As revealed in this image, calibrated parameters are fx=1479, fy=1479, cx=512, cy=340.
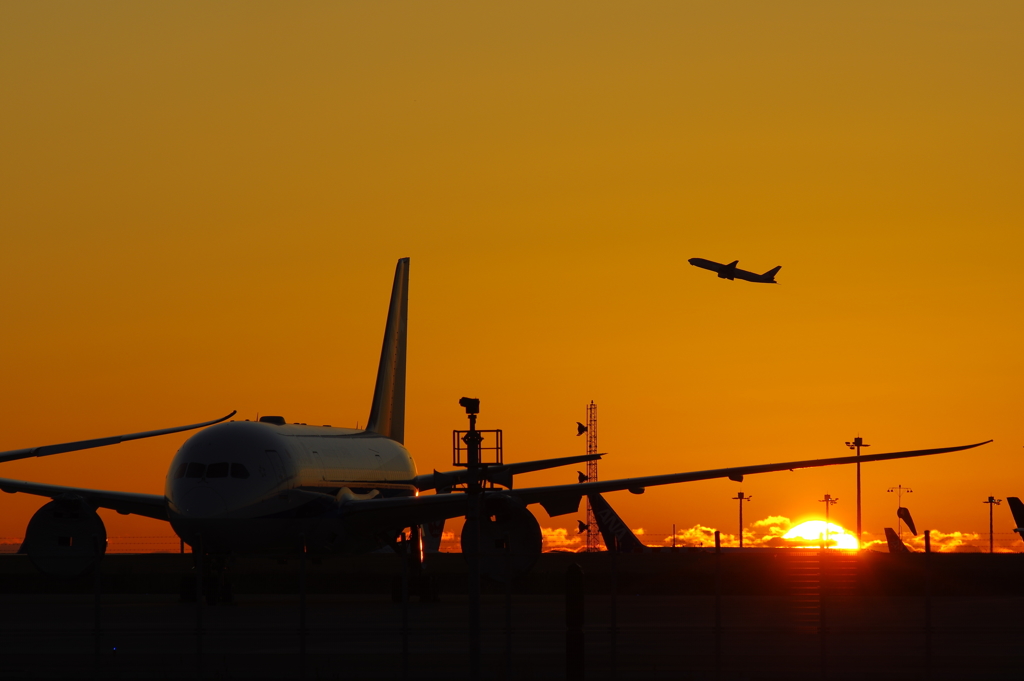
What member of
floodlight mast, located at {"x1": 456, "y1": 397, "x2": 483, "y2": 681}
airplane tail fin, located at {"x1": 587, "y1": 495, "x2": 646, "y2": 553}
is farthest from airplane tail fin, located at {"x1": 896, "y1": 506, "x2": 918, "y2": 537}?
floodlight mast, located at {"x1": 456, "y1": 397, "x2": 483, "y2": 681}

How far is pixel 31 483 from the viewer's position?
39.6m

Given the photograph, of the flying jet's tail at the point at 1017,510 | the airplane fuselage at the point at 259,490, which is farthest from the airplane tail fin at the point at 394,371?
the flying jet's tail at the point at 1017,510

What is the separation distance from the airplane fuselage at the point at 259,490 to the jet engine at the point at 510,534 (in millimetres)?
4100

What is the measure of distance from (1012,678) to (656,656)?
214 inches

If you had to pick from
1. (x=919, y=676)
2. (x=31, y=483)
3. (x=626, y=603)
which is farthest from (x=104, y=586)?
(x=919, y=676)

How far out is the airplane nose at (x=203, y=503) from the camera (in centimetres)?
3488

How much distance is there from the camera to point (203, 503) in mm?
34906

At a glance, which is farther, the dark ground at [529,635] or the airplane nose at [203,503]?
the airplane nose at [203,503]

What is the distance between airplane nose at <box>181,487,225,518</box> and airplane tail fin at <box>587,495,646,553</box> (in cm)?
4509

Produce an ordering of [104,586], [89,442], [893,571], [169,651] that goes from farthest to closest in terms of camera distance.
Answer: [893,571]
[104,586]
[89,442]
[169,651]

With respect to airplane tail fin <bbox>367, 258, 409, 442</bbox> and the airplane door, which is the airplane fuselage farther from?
airplane tail fin <bbox>367, 258, 409, 442</bbox>

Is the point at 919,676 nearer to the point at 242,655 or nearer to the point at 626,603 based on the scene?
the point at 242,655

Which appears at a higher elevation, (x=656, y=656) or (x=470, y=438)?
(x=470, y=438)

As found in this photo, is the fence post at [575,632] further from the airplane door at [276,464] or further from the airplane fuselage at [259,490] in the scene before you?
the airplane door at [276,464]
